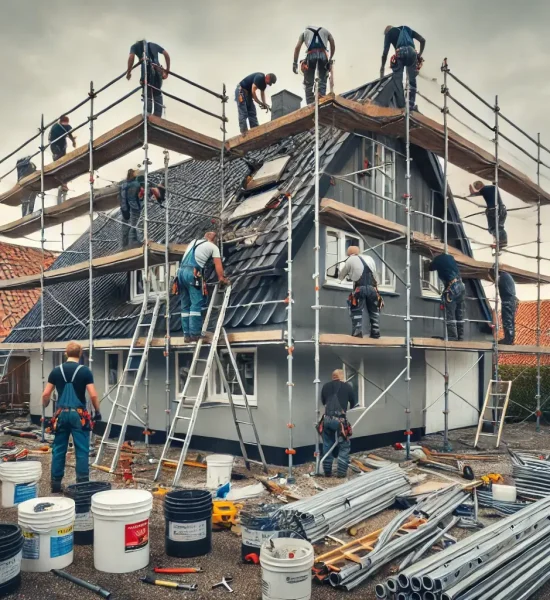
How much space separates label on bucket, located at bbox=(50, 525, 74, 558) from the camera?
5.80 metres

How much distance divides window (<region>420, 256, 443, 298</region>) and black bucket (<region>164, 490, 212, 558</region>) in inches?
364

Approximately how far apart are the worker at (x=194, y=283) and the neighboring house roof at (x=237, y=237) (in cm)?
66

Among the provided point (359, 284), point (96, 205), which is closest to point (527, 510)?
point (359, 284)

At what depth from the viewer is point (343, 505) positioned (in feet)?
23.9

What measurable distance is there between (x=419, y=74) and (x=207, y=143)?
489 cm

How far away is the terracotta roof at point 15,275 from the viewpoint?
20.6 m

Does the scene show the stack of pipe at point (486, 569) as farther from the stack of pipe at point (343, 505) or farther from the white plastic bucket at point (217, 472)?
the white plastic bucket at point (217, 472)

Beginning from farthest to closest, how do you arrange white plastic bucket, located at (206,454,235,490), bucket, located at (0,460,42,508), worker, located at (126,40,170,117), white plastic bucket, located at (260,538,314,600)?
worker, located at (126,40,170,117)
white plastic bucket, located at (206,454,235,490)
bucket, located at (0,460,42,508)
white plastic bucket, located at (260,538,314,600)

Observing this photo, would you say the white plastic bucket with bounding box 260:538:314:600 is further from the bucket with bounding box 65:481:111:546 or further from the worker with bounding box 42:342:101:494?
the worker with bounding box 42:342:101:494

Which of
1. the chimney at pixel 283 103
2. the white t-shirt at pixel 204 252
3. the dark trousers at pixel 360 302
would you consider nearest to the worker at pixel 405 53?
the chimney at pixel 283 103

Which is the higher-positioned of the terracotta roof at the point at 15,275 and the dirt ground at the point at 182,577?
the terracotta roof at the point at 15,275

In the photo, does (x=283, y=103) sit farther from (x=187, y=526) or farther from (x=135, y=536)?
(x=135, y=536)

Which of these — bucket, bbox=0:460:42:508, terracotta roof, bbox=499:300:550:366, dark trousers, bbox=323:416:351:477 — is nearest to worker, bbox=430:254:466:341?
dark trousers, bbox=323:416:351:477

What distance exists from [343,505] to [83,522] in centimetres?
307
